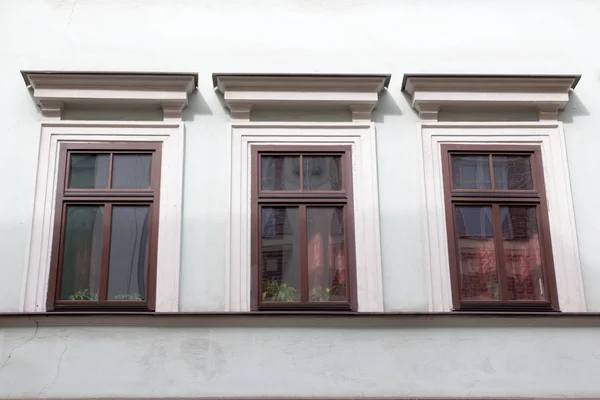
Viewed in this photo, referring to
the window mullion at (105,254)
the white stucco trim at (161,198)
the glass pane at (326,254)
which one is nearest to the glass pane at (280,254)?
the glass pane at (326,254)

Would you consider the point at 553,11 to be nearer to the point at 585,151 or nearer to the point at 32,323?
the point at 585,151

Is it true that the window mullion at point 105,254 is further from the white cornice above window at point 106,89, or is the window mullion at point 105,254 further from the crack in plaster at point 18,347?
the white cornice above window at point 106,89

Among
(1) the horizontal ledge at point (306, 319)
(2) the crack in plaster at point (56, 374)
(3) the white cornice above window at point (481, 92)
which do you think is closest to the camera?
(2) the crack in plaster at point (56, 374)

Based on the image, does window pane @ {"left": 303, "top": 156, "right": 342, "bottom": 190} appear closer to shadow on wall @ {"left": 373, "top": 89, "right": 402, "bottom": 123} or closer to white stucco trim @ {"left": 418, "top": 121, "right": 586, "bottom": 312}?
shadow on wall @ {"left": 373, "top": 89, "right": 402, "bottom": 123}

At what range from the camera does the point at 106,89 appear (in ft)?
26.3

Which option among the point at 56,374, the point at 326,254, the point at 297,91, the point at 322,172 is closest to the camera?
the point at 56,374

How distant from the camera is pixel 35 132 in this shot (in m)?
8.02

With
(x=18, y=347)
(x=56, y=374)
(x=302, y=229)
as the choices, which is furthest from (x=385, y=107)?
(x=18, y=347)

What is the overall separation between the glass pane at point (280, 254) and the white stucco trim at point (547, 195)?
3.99 ft

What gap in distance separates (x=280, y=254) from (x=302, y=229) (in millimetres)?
313

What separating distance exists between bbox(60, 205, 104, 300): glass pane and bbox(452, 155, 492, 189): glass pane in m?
3.39

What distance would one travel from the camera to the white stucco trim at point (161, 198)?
296 inches

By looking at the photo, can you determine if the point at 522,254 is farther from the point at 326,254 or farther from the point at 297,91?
the point at 297,91

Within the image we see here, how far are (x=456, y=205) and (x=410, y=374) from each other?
5.53ft
